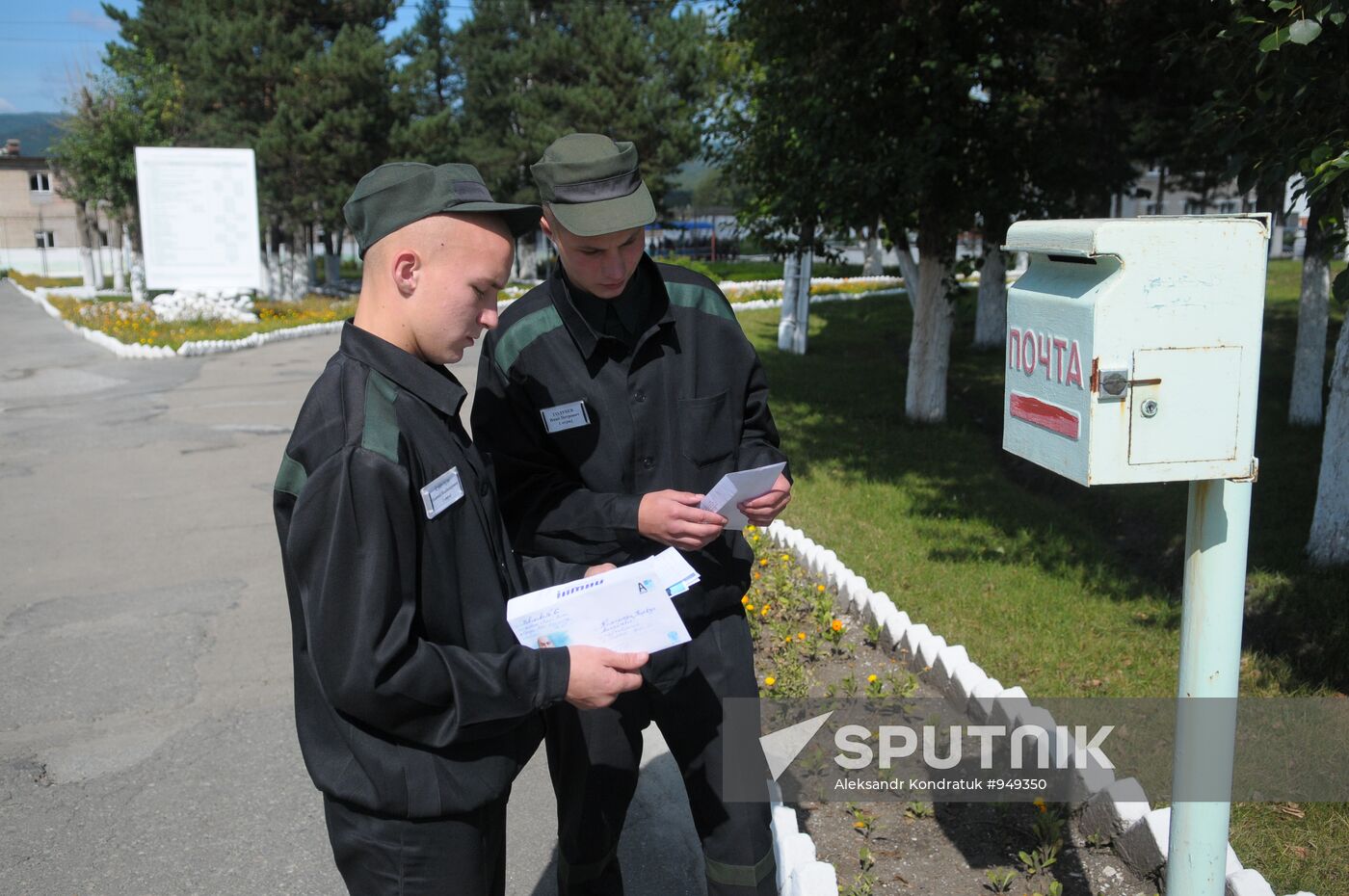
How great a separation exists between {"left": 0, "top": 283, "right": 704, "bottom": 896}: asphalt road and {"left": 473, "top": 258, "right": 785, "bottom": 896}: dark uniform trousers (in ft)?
2.66

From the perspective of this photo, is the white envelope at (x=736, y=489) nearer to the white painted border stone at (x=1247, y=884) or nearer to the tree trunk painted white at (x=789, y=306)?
the white painted border stone at (x=1247, y=884)

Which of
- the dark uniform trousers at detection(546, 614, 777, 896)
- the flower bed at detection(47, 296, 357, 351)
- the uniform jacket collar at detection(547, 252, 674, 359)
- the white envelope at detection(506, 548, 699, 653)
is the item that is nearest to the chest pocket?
the uniform jacket collar at detection(547, 252, 674, 359)

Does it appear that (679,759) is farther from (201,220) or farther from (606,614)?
(201,220)

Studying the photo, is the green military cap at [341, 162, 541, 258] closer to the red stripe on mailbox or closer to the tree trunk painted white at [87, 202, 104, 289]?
the red stripe on mailbox

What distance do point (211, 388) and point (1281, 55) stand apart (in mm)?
13480

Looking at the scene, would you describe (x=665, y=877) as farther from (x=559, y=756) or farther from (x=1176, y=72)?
(x=1176, y=72)

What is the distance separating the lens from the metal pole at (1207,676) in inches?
83.9

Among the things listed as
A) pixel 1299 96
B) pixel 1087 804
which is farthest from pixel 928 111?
pixel 1087 804

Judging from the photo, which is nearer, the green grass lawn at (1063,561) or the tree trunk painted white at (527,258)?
the green grass lawn at (1063,561)

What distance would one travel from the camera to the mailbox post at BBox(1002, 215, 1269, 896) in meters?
1.95

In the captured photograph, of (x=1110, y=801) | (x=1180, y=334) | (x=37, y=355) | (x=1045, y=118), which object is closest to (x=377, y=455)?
(x=1180, y=334)

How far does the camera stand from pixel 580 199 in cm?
258

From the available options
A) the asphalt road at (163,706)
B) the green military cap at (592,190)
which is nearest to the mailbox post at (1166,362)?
the green military cap at (592,190)

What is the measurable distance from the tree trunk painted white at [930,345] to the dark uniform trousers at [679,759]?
28.2 feet
